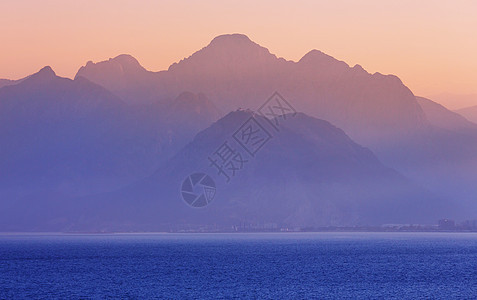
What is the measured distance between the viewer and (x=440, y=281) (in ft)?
608

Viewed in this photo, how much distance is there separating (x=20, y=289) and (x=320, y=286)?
5550cm

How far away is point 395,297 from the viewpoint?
6088 inches

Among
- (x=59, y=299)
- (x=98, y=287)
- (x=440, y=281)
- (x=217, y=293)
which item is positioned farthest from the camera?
(x=440, y=281)

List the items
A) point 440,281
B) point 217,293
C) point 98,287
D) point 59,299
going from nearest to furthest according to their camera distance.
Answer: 1. point 59,299
2. point 217,293
3. point 98,287
4. point 440,281

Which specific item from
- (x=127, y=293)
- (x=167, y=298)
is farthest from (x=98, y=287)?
(x=167, y=298)

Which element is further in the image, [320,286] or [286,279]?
[286,279]

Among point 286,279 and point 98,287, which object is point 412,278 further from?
point 98,287

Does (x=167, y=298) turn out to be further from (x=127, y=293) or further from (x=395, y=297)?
(x=395, y=297)

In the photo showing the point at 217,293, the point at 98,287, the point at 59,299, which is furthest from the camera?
the point at 98,287

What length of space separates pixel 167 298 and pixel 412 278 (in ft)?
211

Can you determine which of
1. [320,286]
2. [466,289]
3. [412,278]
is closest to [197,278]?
[320,286]

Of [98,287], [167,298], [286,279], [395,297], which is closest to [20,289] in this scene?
[98,287]

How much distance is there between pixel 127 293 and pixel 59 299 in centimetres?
1433

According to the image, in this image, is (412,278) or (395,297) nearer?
(395,297)
